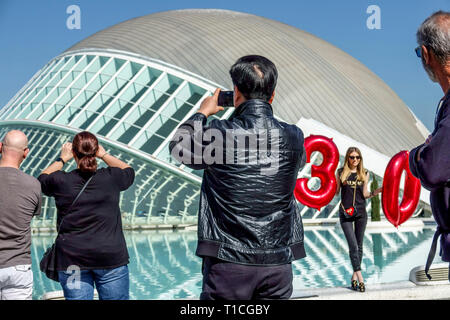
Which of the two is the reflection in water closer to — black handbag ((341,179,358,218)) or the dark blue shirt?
→ black handbag ((341,179,358,218))

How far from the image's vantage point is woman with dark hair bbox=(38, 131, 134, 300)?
142 inches

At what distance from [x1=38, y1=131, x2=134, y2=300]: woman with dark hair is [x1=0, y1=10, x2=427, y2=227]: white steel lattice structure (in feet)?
49.9

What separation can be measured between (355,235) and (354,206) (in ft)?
1.22

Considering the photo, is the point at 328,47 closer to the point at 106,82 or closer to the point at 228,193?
the point at 106,82

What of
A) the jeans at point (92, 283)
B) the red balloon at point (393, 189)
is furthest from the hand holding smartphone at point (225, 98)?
the red balloon at point (393, 189)

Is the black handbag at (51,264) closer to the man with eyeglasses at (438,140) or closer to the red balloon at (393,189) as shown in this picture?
the man with eyeglasses at (438,140)

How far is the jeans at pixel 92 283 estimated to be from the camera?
11.7 feet

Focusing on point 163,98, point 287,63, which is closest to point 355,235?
point 163,98

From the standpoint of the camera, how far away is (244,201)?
2.53m

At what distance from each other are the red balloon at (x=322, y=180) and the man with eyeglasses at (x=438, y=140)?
339 inches

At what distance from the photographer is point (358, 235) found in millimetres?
6555

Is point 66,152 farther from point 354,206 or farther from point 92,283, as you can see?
point 354,206
